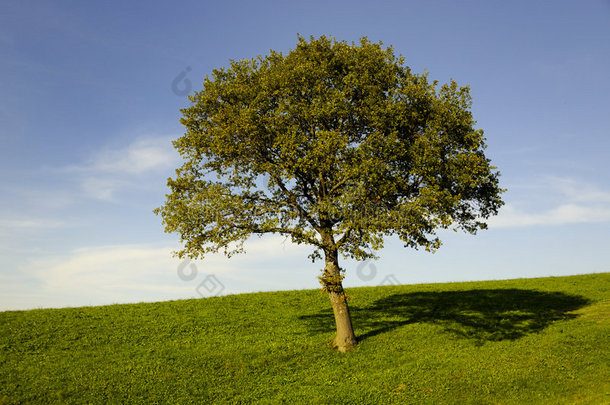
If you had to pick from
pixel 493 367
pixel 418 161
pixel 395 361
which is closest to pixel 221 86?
pixel 418 161

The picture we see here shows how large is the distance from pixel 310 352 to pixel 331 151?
13.2 metres

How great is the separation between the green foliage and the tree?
8cm

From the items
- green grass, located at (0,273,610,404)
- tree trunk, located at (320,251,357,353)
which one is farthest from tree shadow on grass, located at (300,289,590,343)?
tree trunk, located at (320,251,357,353)

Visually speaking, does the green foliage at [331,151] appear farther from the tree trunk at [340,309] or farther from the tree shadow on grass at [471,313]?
the tree shadow on grass at [471,313]

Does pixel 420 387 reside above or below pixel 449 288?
below

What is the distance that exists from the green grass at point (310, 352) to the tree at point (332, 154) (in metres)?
4.42

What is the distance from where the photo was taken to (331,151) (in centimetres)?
2572

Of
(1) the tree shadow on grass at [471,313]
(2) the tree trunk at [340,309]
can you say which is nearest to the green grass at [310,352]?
(1) the tree shadow on grass at [471,313]

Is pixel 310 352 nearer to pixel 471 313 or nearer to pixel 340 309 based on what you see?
pixel 340 309

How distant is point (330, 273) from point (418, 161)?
8883mm

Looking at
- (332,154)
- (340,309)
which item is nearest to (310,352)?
(340,309)

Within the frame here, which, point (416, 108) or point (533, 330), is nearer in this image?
point (416, 108)

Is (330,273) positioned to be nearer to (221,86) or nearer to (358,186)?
(358,186)

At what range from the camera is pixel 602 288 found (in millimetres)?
46625
